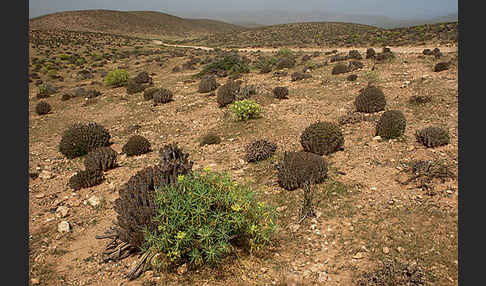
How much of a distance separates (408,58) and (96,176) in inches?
758

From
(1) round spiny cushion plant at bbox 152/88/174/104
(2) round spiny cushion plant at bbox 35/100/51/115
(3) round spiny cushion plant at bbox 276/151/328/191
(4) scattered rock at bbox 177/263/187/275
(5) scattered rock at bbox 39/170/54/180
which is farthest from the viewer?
(2) round spiny cushion plant at bbox 35/100/51/115

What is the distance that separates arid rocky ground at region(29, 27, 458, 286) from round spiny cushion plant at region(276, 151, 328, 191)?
0.61 ft

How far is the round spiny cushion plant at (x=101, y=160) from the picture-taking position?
7.25 meters

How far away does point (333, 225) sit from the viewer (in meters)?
4.47

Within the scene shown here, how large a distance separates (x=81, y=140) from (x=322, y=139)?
7705mm

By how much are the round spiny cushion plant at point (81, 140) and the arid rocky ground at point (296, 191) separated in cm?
39

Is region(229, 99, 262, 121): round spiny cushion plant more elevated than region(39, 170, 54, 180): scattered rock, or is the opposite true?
region(229, 99, 262, 121): round spiny cushion plant

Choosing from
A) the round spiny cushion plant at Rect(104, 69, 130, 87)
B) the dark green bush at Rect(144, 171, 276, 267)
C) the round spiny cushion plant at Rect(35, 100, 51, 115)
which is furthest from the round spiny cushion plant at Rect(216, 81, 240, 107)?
the round spiny cushion plant at Rect(104, 69, 130, 87)

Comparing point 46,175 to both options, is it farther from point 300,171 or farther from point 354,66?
point 354,66

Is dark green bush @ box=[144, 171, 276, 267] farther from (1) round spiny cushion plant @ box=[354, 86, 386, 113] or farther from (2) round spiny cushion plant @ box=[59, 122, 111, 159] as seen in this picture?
(1) round spiny cushion plant @ box=[354, 86, 386, 113]

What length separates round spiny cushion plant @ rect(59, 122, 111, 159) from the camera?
8781 millimetres

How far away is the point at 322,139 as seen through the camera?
277 inches

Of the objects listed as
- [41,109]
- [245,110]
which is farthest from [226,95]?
[41,109]

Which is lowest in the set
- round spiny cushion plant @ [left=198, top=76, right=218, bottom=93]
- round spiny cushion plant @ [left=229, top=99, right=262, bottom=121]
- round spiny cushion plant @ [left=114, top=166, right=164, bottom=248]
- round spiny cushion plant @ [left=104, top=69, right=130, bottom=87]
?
round spiny cushion plant @ [left=114, top=166, right=164, bottom=248]
